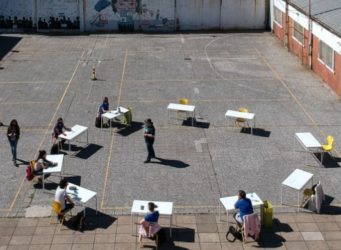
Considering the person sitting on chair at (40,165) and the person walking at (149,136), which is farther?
the person walking at (149,136)

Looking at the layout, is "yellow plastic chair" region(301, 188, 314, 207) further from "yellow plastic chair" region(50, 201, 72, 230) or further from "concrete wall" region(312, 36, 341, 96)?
"concrete wall" region(312, 36, 341, 96)

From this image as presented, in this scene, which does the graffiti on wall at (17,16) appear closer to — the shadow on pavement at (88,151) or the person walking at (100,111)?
the person walking at (100,111)

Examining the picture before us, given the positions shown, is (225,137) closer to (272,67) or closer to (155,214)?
(155,214)

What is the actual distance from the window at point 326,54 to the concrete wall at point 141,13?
14117mm

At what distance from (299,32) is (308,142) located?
16.0 metres

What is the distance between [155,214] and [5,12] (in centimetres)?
3446

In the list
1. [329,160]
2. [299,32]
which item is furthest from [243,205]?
[299,32]

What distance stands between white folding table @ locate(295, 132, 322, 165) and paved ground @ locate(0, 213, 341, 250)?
4.47 metres

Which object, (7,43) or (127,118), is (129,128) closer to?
(127,118)

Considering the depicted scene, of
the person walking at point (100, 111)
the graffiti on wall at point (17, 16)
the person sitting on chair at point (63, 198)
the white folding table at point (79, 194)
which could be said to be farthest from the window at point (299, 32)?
the person sitting on chair at point (63, 198)

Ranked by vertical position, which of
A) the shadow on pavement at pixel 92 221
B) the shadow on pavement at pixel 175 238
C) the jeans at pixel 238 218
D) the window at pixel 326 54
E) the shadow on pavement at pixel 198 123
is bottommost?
the shadow on pavement at pixel 175 238

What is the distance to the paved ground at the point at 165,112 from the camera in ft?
61.9

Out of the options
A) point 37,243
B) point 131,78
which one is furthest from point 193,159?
point 131,78

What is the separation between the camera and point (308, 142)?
21031 mm
